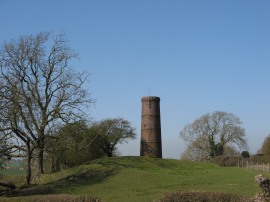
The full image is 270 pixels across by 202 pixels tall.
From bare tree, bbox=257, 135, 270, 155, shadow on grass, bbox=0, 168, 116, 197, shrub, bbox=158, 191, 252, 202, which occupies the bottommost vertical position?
shadow on grass, bbox=0, 168, 116, 197

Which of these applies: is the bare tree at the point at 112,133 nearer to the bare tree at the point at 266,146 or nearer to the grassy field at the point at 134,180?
the grassy field at the point at 134,180

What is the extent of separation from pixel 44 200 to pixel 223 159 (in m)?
36.0

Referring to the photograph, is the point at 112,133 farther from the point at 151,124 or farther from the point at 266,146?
the point at 266,146

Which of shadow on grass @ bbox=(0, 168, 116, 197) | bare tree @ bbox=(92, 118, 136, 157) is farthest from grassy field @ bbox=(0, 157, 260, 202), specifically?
bare tree @ bbox=(92, 118, 136, 157)

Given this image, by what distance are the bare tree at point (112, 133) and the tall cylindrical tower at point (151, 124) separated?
5703 millimetres

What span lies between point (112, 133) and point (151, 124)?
7.78 meters

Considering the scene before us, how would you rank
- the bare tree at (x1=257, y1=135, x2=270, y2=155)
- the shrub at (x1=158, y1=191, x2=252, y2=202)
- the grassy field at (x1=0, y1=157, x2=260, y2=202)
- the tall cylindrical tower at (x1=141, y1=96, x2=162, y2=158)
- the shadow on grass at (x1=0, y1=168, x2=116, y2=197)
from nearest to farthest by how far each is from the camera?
the shrub at (x1=158, y1=191, x2=252, y2=202), the grassy field at (x1=0, y1=157, x2=260, y2=202), the shadow on grass at (x1=0, y1=168, x2=116, y2=197), the tall cylindrical tower at (x1=141, y1=96, x2=162, y2=158), the bare tree at (x1=257, y1=135, x2=270, y2=155)

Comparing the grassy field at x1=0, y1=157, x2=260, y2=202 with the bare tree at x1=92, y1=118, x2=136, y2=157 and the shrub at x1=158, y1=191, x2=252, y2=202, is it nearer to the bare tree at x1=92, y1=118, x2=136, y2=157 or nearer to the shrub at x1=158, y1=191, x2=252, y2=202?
the shrub at x1=158, y1=191, x2=252, y2=202

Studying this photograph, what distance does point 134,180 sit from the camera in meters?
27.1

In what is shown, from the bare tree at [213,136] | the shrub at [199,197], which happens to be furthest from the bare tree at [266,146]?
the shrub at [199,197]

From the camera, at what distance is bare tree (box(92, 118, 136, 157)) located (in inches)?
1911

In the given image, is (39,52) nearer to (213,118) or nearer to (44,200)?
(44,200)

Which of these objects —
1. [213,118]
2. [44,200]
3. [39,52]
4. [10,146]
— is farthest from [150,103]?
[44,200]

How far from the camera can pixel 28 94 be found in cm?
3269
